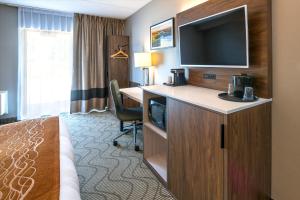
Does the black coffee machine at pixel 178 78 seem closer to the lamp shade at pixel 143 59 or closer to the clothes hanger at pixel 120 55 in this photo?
the lamp shade at pixel 143 59

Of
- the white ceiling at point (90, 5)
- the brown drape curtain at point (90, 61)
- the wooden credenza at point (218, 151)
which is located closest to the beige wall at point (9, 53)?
the white ceiling at point (90, 5)

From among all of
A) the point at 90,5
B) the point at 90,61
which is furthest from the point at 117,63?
the point at 90,5

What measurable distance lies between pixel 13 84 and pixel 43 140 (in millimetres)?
3524

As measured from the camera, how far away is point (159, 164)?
237cm

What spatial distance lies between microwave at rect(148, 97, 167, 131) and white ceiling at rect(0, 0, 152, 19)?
92.6 inches

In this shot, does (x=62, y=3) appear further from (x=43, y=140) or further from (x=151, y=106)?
(x=43, y=140)

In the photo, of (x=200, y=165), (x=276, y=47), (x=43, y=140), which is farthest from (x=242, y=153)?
(x=43, y=140)

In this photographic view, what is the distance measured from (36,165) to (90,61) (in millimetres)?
4006

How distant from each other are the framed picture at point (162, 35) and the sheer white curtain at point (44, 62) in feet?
7.29

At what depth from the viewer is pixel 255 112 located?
1.50 metres

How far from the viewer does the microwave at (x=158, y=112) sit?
212 cm

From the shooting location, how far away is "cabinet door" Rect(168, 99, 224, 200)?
4.50 feet

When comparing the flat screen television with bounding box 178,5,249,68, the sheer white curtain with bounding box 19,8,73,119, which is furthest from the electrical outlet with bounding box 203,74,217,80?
the sheer white curtain with bounding box 19,8,73,119

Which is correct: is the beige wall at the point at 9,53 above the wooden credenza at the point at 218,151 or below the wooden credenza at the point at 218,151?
above
